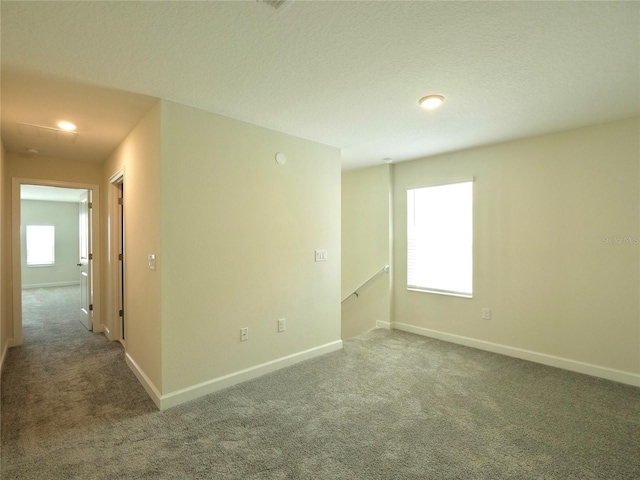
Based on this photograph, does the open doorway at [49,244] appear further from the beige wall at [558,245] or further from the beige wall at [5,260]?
the beige wall at [558,245]

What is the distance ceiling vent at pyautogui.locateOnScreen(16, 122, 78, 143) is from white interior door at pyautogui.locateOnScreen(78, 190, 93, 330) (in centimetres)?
139

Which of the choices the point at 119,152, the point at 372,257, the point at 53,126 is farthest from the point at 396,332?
the point at 53,126

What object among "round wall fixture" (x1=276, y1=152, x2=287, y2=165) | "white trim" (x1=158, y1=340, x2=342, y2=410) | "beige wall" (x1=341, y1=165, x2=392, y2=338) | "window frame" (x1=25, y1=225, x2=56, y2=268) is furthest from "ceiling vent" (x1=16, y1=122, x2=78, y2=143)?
→ "window frame" (x1=25, y1=225, x2=56, y2=268)

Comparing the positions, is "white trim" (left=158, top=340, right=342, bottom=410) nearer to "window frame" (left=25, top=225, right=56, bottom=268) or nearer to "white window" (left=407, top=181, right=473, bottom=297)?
"white window" (left=407, top=181, right=473, bottom=297)

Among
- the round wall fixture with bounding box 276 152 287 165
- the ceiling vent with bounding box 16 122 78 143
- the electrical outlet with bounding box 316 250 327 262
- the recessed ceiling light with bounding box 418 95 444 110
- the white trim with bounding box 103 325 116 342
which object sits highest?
the recessed ceiling light with bounding box 418 95 444 110

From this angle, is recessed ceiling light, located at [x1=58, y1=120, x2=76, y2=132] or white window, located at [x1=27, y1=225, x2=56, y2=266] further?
white window, located at [x1=27, y1=225, x2=56, y2=266]

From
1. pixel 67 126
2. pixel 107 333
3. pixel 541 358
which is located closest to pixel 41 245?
pixel 107 333

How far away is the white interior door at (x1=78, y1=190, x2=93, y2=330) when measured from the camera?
185 inches

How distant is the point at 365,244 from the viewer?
16.8 ft

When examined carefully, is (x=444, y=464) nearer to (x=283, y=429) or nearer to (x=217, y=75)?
(x=283, y=429)

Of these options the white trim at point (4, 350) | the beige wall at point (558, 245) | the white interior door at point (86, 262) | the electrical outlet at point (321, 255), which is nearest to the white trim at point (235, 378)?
the electrical outlet at point (321, 255)

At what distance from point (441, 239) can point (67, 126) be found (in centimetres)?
435

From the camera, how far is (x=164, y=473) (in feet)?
Answer: 6.09

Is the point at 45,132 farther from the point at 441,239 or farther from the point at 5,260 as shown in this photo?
the point at 441,239
